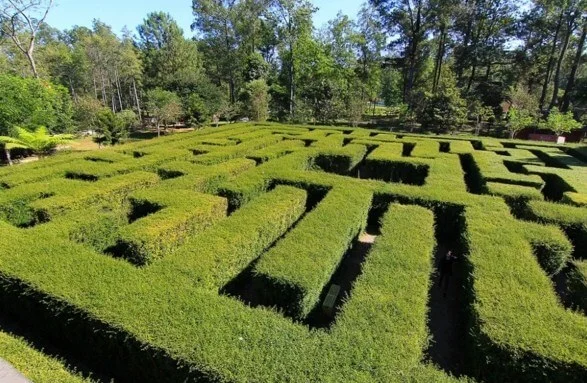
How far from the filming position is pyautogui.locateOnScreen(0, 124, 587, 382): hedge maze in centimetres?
395

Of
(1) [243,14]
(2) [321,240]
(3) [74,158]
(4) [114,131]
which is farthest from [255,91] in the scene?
(2) [321,240]

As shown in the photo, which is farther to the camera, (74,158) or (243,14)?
(243,14)

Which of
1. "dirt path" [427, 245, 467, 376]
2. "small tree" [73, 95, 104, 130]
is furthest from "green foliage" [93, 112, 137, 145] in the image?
"dirt path" [427, 245, 467, 376]

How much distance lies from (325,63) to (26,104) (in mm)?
28341

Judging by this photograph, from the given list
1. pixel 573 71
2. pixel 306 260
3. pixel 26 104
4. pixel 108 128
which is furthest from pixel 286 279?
pixel 573 71

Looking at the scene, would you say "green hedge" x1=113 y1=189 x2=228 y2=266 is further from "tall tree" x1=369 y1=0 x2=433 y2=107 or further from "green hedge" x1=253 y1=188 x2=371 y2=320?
"tall tree" x1=369 y1=0 x2=433 y2=107

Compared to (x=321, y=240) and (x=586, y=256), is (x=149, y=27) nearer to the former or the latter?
(x=321, y=240)

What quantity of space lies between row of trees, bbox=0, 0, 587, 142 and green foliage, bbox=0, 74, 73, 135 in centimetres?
244

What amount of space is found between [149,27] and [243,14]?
17002mm

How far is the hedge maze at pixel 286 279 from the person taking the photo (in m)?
3.95

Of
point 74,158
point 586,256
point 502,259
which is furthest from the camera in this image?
point 74,158

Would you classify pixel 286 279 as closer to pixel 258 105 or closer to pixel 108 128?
pixel 108 128

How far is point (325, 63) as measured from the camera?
36.1 m

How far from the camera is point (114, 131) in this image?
24.7m
